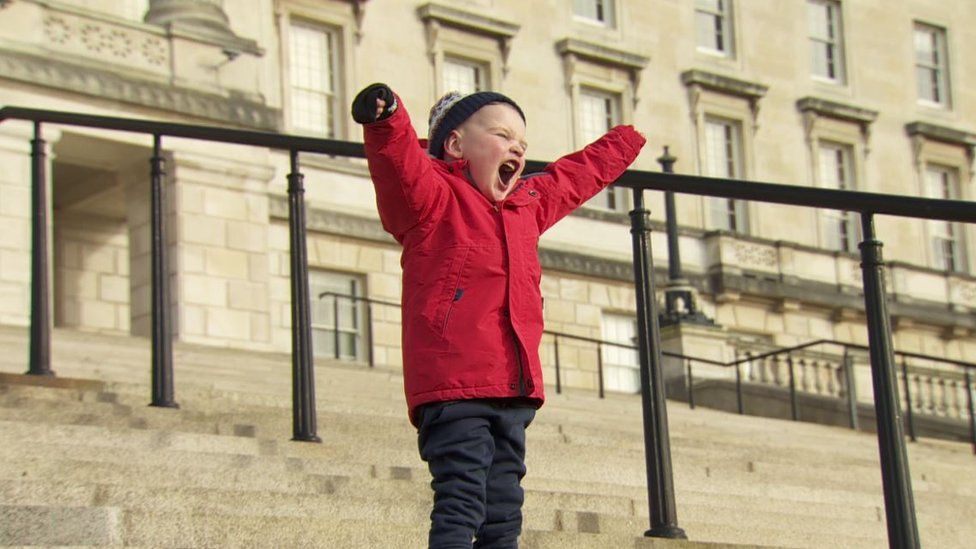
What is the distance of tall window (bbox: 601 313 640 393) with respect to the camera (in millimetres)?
28516

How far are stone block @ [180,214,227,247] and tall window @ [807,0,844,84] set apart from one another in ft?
50.0

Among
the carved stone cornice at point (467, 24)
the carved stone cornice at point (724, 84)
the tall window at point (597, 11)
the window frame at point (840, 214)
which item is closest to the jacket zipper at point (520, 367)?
the carved stone cornice at point (467, 24)

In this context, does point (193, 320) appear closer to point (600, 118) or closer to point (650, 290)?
point (600, 118)

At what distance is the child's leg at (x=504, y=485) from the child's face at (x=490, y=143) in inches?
25.6

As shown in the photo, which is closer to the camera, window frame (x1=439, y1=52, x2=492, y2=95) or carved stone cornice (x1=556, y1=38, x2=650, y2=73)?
window frame (x1=439, y1=52, x2=492, y2=95)

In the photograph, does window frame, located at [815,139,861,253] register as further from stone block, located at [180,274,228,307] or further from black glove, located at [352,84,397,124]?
black glove, located at [352,84,397,124]

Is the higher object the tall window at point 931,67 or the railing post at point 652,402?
the tall window at point 931,67

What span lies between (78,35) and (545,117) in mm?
9913

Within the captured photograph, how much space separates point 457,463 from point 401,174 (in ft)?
2.52

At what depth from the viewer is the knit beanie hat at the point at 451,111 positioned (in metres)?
Result: 5.47

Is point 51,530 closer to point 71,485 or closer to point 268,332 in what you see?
point 71,485

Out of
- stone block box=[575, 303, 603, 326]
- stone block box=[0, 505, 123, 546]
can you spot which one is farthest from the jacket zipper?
stone block box=[575, 303, 603, 326]

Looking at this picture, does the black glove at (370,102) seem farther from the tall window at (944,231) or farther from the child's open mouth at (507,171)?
the tall window at (944,231)

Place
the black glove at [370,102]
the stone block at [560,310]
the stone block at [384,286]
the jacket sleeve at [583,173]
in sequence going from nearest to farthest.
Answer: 1. the black glove at [370,102]
2. the jacket sleeve at [583,173]
3. the stone block at [384,286]
4. the stone block at [560,310]
